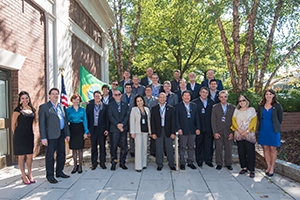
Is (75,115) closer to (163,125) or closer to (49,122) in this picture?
(49,122)

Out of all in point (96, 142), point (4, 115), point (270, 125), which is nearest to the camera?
point (270, 125)

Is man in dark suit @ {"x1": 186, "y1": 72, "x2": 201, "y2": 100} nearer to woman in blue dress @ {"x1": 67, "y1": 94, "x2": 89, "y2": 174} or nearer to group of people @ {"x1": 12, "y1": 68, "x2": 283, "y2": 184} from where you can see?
group of people @ {"x1": 12, "y1": 68, "x2": 283, "y2": 184}

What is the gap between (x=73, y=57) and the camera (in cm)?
1079

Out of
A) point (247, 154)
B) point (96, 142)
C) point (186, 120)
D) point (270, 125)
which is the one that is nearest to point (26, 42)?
point (96, 142)

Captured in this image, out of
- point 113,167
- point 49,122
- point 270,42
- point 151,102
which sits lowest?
point 113,167

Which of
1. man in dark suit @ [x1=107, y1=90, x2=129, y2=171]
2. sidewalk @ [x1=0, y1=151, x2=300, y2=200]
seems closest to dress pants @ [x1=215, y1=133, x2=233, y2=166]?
sidewalk @ [x1=0, y1=151, x2=300, y2=200]

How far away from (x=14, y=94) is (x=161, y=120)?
3962 mm

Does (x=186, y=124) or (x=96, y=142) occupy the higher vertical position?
(x=186, y=124)

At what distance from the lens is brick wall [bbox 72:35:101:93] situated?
35.8 feet

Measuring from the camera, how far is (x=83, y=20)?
1227 cm

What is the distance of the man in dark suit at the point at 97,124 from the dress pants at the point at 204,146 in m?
2.45

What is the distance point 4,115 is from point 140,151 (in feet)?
12.0

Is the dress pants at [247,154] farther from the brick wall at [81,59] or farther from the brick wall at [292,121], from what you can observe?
the brick wall at [81,59]

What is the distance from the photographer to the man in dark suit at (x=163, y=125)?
661 centimetres
